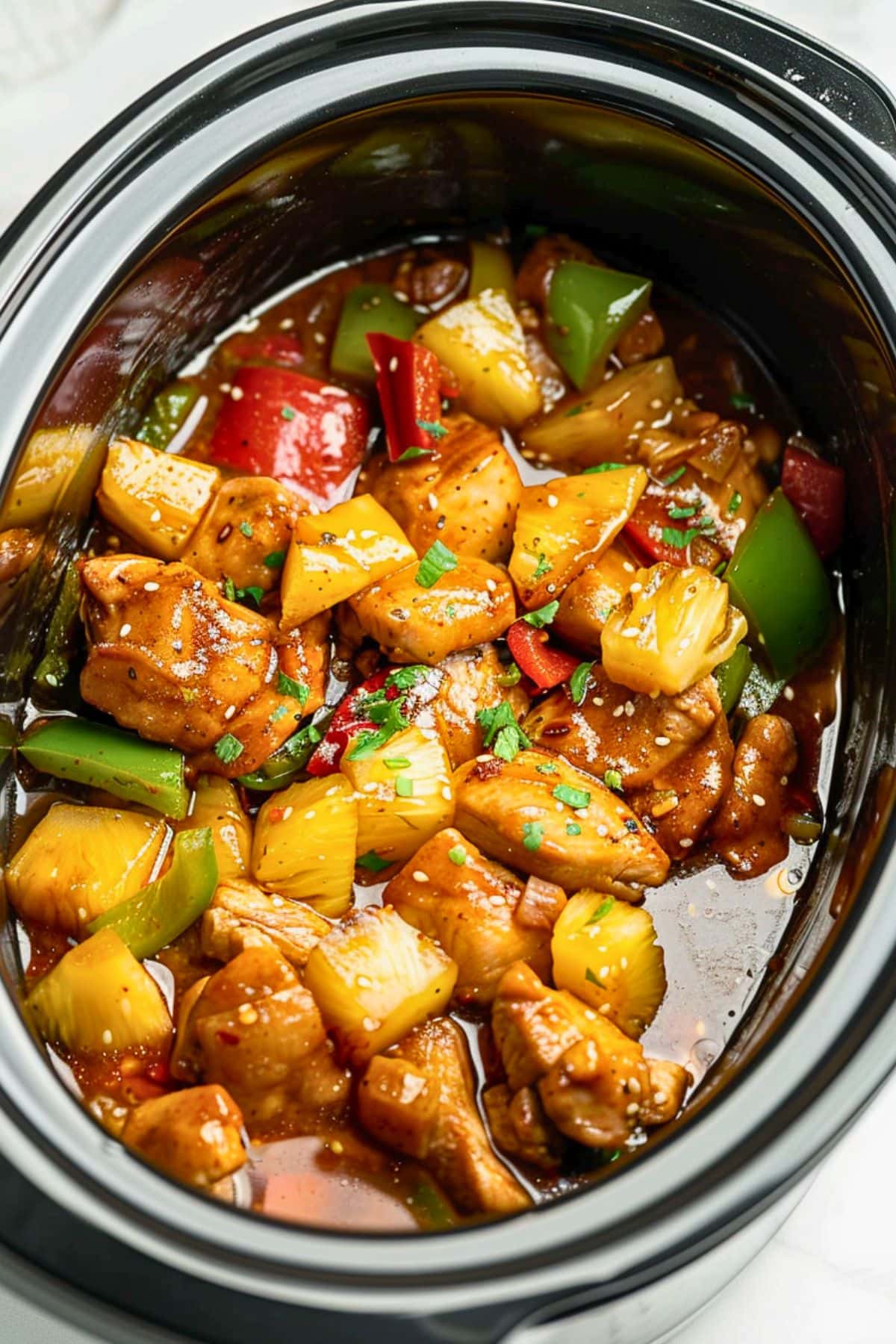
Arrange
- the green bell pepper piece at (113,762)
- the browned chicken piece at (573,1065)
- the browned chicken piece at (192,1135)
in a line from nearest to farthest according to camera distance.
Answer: the browned chicken piece at (192,1135), the browned chicken piece at (573,1065), the green bell pepper piece at (113,762)

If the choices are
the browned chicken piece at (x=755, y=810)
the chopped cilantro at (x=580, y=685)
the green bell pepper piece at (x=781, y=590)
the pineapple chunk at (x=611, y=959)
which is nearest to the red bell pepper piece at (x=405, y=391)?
the chopped cilantro at (x=580, y=685)

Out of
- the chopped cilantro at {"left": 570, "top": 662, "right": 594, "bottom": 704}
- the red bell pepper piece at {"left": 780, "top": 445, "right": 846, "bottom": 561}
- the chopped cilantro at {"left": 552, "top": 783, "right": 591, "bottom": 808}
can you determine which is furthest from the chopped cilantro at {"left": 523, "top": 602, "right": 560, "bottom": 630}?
the red bell pepper piece at {"left": 780, "top": 445, "right": 846, "bottom": 561}

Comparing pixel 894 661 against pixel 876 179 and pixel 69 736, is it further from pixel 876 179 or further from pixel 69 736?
pixel 69 736

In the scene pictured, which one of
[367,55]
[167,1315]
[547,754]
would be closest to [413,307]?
[367,55]

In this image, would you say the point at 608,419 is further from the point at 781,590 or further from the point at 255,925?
the point at 255,925

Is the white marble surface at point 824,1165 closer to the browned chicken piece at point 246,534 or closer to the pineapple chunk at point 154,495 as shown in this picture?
the pineapple chunk at point 154,495

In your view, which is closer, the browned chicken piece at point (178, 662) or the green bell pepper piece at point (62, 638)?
the browned chicken piece at point (178, 662)

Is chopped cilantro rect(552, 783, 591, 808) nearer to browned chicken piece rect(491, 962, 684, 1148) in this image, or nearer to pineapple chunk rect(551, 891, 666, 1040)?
pineapple chunk rect(551, 891, 666, 1040)
